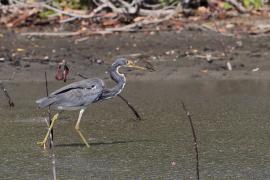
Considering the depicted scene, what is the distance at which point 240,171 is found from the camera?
720cm

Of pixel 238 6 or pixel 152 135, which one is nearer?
pixel 152 135

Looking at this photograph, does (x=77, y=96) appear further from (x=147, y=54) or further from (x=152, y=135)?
Answer: (x=147, y=54)

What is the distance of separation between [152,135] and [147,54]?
3.59 m

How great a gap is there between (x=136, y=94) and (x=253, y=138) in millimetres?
2564

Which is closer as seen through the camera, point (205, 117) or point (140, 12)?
point (205, 117)

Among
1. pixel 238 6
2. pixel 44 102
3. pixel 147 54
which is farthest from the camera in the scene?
pixel 238 6

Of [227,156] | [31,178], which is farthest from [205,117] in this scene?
[31,178]

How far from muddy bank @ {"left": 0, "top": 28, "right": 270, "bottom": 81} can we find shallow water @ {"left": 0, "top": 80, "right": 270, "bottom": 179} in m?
0.39

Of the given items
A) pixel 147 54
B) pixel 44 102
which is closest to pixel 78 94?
pixel 44 102

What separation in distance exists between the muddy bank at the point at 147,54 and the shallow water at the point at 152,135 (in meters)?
0.39

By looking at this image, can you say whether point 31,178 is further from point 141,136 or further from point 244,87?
point 244,87

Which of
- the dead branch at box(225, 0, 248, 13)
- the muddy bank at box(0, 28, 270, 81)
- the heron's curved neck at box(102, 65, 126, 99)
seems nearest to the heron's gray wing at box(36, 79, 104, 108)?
the heron's curved neck at box(102, 65, 126, 99)

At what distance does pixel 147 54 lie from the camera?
1209 centimetres

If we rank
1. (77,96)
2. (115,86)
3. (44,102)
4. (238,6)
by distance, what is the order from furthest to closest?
(238,6) < (115,86) < (77,96) < (44,102)
